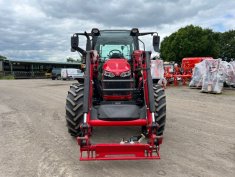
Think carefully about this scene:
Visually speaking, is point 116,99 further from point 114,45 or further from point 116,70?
point 114,45

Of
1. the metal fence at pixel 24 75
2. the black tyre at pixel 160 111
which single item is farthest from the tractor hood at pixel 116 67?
the metal fence at pixel 24 75

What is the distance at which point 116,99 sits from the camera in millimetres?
5965

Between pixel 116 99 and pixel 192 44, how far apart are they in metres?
43.0

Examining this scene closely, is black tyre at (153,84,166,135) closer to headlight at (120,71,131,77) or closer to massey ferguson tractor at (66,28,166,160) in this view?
massey ferguson tractor at (66,28,166,160)

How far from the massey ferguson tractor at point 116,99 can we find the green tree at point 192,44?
136 ft

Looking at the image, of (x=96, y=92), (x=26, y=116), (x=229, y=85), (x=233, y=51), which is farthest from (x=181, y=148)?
(x=233, y=51)

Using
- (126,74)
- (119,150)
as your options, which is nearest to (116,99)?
(126,74)

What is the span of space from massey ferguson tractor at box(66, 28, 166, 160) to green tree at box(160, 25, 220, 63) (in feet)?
136

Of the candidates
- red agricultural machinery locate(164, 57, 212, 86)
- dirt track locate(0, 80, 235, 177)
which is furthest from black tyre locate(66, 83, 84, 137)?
red agricultural machinery locate(164, 57, 212, 86)

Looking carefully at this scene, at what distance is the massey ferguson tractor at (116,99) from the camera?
15.3 feet

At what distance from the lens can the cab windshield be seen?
716 cm

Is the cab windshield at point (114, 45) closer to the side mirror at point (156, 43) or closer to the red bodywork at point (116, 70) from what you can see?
the side mirror at point (156, 43)

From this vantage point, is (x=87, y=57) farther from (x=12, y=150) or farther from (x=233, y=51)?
(x=233, y=51)

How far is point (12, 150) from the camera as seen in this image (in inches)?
227
